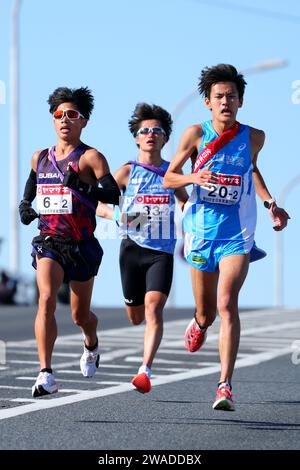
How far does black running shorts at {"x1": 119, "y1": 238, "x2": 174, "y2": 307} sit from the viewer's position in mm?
10859

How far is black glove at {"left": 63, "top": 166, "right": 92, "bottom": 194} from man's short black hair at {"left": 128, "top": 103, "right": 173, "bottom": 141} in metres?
1.76

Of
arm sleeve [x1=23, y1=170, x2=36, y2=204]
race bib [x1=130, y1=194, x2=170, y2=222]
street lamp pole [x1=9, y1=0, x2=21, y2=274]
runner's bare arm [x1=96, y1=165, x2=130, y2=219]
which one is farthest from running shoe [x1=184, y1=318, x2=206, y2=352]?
street lamp pole [x1=9, y1=0, x2=21, y2=274]

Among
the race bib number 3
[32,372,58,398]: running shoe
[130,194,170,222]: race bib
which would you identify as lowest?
[32,372,58,398]: running shoe

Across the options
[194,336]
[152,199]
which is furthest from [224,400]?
[152,199]

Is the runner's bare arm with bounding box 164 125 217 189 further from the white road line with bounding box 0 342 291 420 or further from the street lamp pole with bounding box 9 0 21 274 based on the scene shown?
the street lamp pole with bounding box 9 0 21 274

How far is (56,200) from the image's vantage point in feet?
32.4

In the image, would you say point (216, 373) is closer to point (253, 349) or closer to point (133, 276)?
point (133, 276)

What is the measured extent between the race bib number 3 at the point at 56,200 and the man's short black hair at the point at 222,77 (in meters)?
1.27

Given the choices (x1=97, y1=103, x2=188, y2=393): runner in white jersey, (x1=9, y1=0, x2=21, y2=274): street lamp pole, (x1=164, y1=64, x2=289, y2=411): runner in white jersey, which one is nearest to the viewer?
(x1=164, y1=64, x2=289, y2=411): runner in white jersey

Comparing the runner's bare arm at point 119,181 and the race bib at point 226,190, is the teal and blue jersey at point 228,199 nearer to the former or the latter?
the race bib at point 226,190

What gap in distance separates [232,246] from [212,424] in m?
1.34

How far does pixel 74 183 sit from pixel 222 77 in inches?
52.2

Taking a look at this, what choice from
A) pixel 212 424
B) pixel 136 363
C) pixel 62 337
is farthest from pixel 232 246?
pixel 62 337

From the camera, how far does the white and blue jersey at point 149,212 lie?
36.3 feet
